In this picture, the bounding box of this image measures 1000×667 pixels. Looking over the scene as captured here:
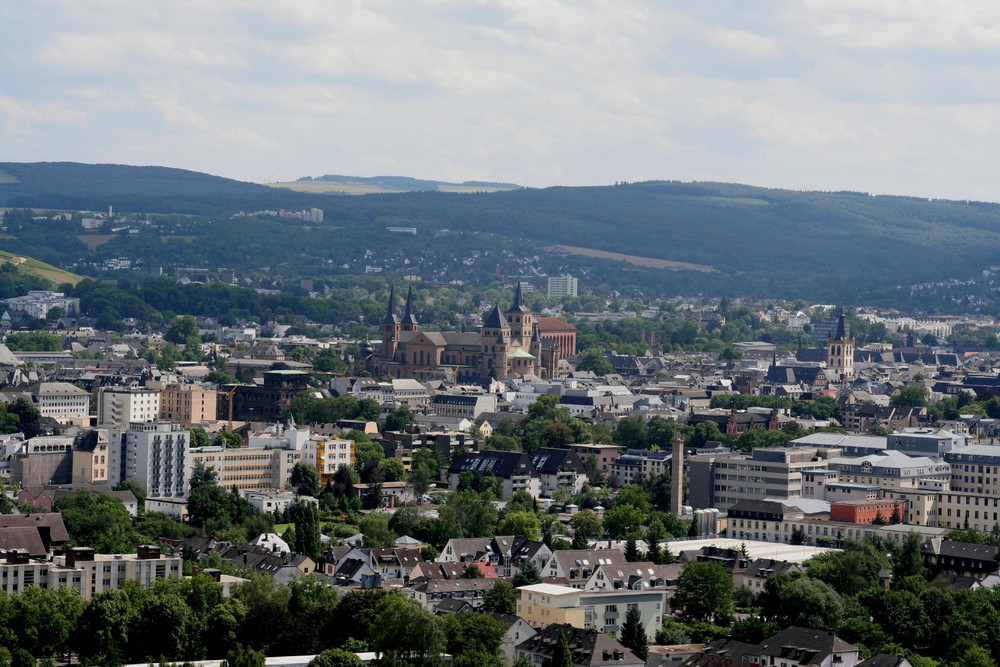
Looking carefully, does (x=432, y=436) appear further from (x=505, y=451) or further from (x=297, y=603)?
(x=297, y=603)

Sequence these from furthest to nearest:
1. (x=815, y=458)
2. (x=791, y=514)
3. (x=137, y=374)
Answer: (x=137, y=374)
(x=815, y=458)
(x=791, y=514)

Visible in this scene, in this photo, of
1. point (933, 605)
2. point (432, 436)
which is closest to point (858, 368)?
point (432, 436)

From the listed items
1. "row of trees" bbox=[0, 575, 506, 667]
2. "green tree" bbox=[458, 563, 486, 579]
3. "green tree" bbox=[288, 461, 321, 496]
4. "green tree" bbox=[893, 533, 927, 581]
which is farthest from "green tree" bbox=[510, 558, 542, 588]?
"green tree" bbox=[288, 461, 321, 496]

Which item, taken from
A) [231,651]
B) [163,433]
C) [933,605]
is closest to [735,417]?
[163,433]

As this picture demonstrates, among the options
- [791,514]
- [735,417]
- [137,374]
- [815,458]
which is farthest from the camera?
[137,374]

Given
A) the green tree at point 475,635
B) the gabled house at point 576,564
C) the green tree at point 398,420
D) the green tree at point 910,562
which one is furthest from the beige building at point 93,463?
the green tree at point 910,562

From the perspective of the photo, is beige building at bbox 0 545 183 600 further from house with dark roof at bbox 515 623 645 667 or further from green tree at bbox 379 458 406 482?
green tree at bbox 379 458 406 482

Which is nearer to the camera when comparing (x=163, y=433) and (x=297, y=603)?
(x=297, y=603)
